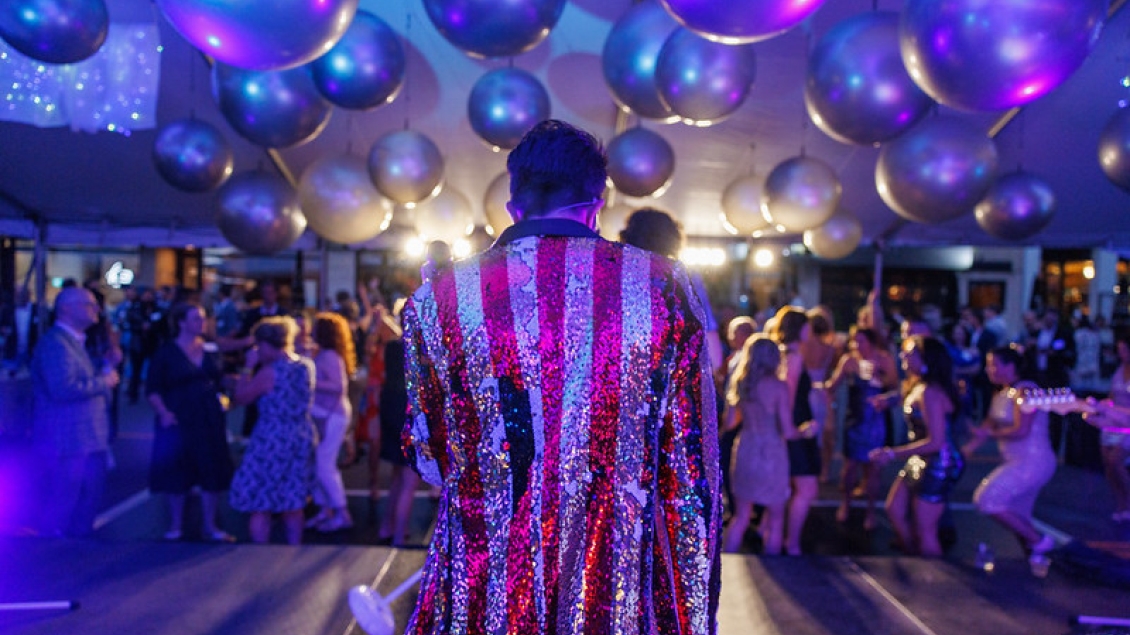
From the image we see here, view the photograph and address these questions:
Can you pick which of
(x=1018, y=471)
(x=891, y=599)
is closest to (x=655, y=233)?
(x=891, y=599)

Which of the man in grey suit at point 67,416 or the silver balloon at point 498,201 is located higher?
the silver balloon at point 498,201

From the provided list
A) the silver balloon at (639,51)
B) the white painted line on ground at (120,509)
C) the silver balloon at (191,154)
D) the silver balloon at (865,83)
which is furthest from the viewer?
the white painted line on ground at (120,509)

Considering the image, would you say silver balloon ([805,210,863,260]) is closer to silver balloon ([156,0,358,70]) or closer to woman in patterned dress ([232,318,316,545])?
woman in patterned dress ([232,318,316,545])

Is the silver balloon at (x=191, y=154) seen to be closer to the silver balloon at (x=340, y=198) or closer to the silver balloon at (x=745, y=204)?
the silver balloon at (x=340, y=198)

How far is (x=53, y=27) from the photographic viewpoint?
2711 mm

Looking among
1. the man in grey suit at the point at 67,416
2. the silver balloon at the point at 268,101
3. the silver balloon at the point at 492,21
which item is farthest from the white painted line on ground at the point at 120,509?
the silver balloon at the point at 492,21

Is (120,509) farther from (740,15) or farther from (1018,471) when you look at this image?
(1018,471)

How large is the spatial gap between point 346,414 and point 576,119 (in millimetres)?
3087

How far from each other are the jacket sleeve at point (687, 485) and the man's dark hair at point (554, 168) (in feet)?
0.74

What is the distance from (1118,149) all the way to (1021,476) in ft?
5.17

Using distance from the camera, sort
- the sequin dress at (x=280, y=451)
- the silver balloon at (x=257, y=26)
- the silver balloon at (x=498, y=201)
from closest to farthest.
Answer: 1. the silver balloon at (x=257, y=26)
2. the sequin dress at (x=280, y=451)
3. the silver balloon at (x=498, y=201)

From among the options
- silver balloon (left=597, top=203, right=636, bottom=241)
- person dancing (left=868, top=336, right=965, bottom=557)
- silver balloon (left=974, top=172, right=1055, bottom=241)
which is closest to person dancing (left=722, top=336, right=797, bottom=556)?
person dancing (left=868, top=336, right=965, bottom=557)

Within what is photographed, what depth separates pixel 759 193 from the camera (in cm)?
566

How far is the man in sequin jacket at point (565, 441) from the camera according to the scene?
1.14m
